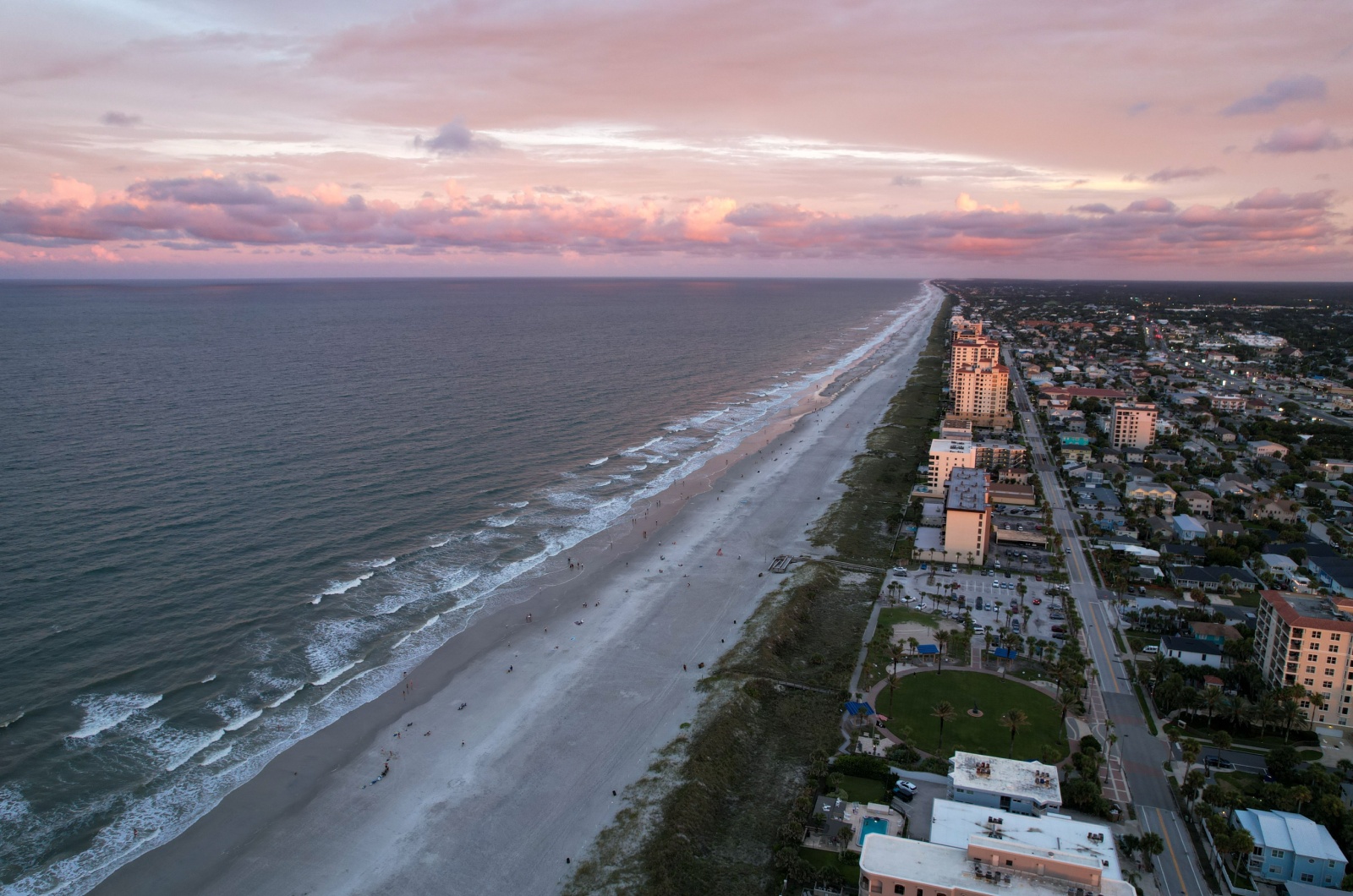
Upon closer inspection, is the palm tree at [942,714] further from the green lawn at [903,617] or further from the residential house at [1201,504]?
the residential house at [1201,504]

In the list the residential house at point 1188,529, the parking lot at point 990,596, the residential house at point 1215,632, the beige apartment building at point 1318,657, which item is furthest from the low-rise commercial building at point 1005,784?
the residential house at point 1188,529

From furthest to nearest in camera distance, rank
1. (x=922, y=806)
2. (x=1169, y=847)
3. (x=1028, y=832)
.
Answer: (x=922, y=806) → (x=1169, y=847) → (x=1028, y=832)

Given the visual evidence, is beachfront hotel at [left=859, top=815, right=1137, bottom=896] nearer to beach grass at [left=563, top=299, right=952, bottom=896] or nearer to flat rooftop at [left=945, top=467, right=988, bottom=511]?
beach grass at [left=563, top=299, right=952, bottom=896]

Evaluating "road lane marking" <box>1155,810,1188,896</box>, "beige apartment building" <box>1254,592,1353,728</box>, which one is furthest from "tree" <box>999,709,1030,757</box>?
"beige apartment building" <box>1254,592,1353,728</box>

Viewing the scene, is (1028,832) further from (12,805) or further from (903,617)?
(12,805)

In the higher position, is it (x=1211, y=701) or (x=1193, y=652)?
(x=1193, y=652)


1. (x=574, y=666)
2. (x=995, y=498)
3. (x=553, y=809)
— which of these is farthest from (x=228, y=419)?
(x=995, y=498)

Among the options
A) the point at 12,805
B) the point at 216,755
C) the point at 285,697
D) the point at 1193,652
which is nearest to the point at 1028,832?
the point at 1193,652
